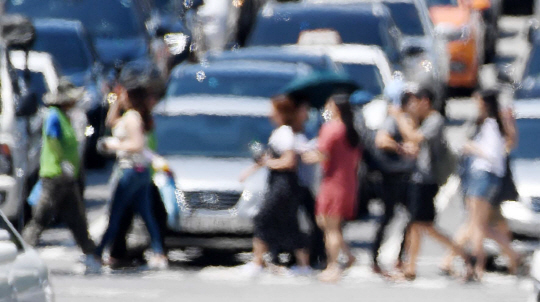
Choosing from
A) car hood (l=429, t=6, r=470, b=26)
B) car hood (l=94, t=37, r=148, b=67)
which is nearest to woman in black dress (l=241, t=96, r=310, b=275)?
car hood (l=94, t=37, r=148, b=67)

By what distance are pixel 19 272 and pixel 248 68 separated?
348 inches

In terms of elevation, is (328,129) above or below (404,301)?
above

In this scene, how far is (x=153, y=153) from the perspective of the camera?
557 inches

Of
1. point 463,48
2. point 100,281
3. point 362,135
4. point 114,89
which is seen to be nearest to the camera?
point 100,281

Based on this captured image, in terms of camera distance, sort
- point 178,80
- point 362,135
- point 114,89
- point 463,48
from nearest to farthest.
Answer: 1. point 362,135
2. point 178,80
3. point 114,89
4. point 463,48

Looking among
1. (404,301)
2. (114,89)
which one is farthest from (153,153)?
(114,89)

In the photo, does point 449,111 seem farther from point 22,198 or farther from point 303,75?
point 22,198

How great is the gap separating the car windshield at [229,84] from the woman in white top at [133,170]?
85.6 inches

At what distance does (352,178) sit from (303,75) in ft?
9.32

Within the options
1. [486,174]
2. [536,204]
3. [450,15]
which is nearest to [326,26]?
[450,15]

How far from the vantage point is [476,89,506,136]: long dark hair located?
1359cm

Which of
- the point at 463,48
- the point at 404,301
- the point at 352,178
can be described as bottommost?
the point at 404,301

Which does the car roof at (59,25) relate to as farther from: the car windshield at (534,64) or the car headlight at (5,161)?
the car headlight at (5,161)

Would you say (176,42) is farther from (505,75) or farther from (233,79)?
(233,79)
